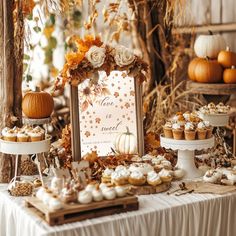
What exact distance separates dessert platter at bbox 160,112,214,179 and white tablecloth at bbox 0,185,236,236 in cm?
30

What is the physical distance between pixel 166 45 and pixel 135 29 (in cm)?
A: 33

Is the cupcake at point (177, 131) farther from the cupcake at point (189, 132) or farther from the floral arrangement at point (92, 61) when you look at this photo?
the floral arrangement at point (92, 61)

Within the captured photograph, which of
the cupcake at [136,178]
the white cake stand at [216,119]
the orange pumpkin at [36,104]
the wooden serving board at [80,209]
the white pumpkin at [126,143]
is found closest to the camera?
the wooden serving board at [80,209]

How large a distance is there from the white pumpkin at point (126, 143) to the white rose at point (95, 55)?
43 centimetres

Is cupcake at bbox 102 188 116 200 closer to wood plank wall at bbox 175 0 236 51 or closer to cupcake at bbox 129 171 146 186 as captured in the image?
cupcake at bbox 129 171 146 186

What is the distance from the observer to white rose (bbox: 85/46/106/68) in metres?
2.79

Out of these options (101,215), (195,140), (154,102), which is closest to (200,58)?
(154,102)

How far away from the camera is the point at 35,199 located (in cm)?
234

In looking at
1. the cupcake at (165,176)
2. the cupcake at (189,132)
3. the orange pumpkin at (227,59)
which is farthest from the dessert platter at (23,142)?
the orange pumpkin at (227,59)

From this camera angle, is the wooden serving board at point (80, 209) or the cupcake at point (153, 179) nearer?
the wooden serving board at point (80, 209)

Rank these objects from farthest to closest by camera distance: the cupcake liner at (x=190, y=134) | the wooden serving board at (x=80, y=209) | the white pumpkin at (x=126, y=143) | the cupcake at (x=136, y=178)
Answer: the white pumpkin at (x=126, y=143) < the cupcake liner at (x=190, y=134) < the cupcake at (x=136, y=178) < the wooden serving board at (x=80, y=209)

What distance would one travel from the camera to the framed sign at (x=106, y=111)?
2.86 m

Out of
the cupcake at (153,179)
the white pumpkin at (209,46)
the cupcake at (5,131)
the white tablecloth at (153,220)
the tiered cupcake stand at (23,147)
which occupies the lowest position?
the white tablecloth at (153,220)

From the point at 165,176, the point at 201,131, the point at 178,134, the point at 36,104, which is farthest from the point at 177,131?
the point at 36,104
